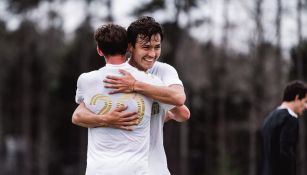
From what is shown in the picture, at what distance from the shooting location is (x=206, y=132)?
1217 inches

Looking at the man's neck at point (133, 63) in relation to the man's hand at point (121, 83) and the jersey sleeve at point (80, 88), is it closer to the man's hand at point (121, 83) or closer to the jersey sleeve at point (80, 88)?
the man's hand at point (121, 83)

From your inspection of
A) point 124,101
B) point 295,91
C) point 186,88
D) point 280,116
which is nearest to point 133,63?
point 124,101

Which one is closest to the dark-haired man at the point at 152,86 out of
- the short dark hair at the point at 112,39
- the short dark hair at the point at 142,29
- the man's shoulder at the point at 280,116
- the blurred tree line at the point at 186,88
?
the short dark hair at the point at 142,29

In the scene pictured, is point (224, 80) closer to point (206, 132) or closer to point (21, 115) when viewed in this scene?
point (206, 132)

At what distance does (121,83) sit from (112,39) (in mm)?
259

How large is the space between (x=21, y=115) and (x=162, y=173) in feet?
127

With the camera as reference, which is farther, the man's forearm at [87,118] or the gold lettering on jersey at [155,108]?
the gold lettering on jersey at [155,108]

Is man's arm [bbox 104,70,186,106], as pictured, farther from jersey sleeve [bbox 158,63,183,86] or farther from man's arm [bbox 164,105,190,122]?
man's arm [bbox 164,105,190,122]

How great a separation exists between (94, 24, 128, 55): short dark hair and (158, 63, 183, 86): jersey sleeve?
38cm

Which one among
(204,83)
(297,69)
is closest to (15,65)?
(204,83)

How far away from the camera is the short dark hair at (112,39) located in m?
4.01

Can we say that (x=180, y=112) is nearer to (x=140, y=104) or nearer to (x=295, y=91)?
(x=140, y=104)

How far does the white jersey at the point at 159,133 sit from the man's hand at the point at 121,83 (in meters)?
0.28

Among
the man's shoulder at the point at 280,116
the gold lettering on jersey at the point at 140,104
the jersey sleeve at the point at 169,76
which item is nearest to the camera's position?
the gold lettering on jersey at the point at 140,104
